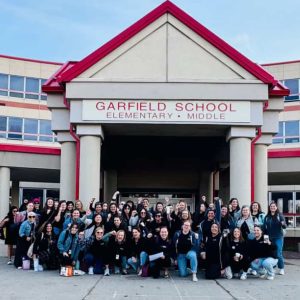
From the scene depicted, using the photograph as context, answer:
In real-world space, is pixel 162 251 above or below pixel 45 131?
below

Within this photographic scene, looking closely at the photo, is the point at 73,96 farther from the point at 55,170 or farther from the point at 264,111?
the point at 55,170

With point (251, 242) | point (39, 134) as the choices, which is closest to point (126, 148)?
point (251, 242)

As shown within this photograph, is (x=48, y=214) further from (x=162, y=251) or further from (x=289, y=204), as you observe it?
(x=289, y=204)

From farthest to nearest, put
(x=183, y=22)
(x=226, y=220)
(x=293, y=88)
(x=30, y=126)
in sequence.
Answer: (x=293, y=88)
(x=30, y=126)
(x=183, y=22)
(x=226, y=220)

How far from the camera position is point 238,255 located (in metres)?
12.5

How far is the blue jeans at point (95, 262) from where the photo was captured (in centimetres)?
1312

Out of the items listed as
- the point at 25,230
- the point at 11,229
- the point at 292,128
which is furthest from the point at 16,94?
the point at 25,230

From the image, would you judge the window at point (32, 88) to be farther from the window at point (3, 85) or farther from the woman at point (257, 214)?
the woman at point (257, 214)

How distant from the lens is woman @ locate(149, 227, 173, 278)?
12.6 meters

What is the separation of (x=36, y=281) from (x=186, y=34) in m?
8.61

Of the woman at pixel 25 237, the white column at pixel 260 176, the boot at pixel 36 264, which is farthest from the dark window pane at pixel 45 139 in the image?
the boot at pixel 36 264

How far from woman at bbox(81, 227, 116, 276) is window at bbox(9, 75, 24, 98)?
26825 millimetres

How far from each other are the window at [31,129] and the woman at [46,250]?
82.3 ft

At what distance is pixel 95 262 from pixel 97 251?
31 centimetres
